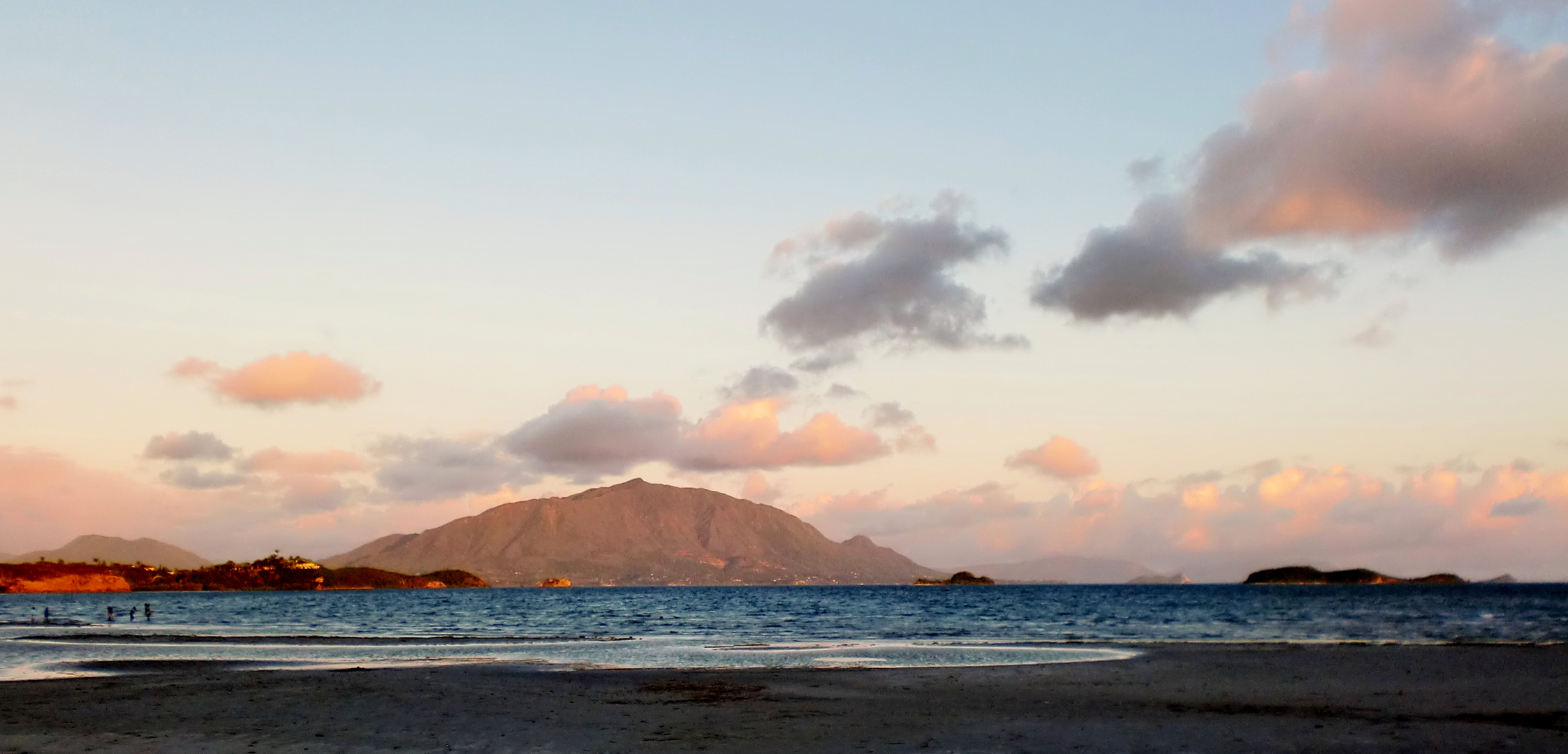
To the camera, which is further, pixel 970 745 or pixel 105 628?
pixel 105 628

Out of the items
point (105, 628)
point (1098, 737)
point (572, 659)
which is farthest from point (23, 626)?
point (1098, 737)

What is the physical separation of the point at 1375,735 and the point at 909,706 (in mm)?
10679

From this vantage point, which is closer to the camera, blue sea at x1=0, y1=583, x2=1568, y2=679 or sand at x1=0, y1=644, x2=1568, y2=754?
sand at x1=0, y1=644, x2=1568, y2=754

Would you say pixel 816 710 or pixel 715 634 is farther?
pixel 715 634

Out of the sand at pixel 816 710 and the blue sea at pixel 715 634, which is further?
the blue sea at pixel 715 634

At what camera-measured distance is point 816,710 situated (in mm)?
27672

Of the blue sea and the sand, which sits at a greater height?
the sand

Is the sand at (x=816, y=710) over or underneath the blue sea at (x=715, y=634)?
over

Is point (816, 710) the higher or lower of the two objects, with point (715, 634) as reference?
higher

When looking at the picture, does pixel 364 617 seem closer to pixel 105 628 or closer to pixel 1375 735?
pixel 105 628

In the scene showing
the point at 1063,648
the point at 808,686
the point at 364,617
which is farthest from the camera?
the point at 364,617

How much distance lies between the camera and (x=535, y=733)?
23.6m

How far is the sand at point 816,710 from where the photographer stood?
861 inches

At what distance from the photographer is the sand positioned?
21875 mm
